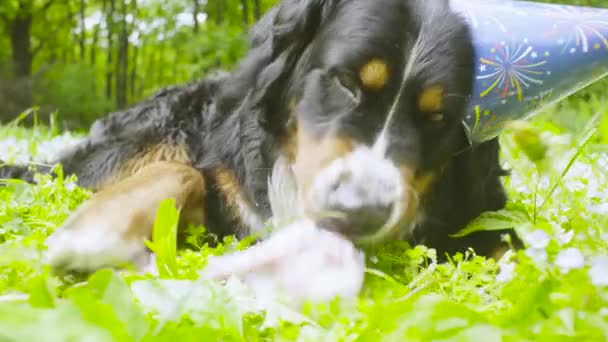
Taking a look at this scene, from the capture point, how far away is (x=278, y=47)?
8.23 ft

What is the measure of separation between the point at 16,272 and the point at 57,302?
456 mm

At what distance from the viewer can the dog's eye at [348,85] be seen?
82.7 inches

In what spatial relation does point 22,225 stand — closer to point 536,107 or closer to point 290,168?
point 290,168

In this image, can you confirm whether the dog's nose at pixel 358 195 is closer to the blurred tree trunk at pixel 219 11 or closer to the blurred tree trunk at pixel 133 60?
the blurred tree trunk at pixel 219 11

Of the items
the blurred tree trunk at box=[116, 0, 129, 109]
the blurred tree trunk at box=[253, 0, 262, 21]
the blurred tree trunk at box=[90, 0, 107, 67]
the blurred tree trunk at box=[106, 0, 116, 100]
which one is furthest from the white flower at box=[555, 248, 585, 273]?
the blurred tree trunk at box=[90, 0, 107, 67]

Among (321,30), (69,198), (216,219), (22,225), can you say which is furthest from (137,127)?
(321,30)

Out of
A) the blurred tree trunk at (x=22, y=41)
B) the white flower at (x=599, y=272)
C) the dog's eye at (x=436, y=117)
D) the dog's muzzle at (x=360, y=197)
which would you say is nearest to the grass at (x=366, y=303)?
the white flower at (x=599, y=272)

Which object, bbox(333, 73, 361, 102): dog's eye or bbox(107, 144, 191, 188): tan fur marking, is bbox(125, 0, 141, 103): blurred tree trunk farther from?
bbox(333, 73, 361, 102): dog's eye

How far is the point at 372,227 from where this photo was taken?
Answer: 71.6 inches

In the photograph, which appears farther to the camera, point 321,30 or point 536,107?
point 321,30

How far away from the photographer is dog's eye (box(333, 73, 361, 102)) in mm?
2100

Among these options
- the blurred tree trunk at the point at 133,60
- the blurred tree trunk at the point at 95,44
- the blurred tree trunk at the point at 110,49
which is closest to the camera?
the blurred tree trunk at the point at 133,60

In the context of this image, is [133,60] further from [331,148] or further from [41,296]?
[41,296]

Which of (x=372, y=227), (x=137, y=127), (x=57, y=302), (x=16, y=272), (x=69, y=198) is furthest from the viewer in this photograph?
(x=137, y=127)
